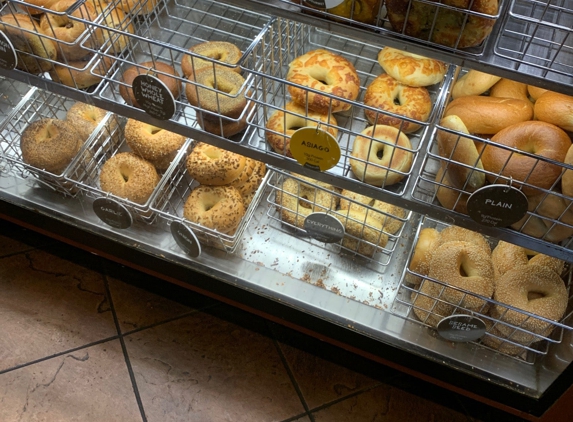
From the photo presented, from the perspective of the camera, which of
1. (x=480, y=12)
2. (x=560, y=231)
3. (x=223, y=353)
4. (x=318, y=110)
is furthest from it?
(x=223, y=353)

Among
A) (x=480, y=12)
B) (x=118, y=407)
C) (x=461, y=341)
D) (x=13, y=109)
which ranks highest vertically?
(x=480, y=12)

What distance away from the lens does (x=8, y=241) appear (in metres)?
2.12

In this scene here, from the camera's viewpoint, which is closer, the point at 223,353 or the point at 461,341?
the point at 461,341

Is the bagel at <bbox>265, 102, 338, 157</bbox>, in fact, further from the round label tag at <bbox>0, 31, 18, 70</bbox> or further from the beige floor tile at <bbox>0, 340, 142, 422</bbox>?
the beige floor tile at <bbox>0, 340, 142, 422</bbox>

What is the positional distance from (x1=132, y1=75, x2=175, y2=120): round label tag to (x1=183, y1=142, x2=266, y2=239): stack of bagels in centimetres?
36

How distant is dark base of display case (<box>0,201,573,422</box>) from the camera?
148cm

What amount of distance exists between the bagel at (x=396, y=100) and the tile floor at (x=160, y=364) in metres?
0.86

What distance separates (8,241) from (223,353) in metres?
0.98

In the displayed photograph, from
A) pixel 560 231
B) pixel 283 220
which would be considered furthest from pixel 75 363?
Answer: pixel 560 231

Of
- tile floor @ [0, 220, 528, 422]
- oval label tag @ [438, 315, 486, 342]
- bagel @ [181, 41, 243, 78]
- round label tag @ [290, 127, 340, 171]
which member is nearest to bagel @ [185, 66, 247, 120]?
bagel @ [181, 41, 243, 78]

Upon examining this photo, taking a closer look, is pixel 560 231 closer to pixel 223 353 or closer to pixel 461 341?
pixel 461 341

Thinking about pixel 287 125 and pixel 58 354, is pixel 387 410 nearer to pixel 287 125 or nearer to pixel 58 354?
pixel 287 125

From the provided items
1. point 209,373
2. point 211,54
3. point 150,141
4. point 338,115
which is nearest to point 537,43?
point 338,115

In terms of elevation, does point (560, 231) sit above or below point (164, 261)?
above
